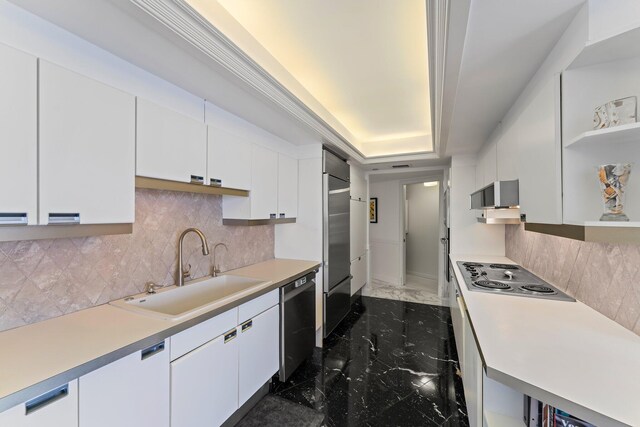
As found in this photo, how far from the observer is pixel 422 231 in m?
5.88

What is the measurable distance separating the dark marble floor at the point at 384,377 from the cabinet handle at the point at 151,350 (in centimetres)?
119

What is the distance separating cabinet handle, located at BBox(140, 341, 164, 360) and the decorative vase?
76.7 inches

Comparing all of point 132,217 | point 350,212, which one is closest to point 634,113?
point 132,217

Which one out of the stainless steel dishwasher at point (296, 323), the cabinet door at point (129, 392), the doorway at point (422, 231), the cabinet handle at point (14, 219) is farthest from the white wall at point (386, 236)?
the cabinet handle at point (14, 219)

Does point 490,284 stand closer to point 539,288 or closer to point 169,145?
point 539,288

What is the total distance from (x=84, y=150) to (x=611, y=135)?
2.15 meters

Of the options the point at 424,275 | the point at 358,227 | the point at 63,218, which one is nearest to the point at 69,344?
the point at 63,218

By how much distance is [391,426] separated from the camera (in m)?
1.72

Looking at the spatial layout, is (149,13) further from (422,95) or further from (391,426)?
(391,426)

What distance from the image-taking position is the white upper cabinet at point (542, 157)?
3.81 ft

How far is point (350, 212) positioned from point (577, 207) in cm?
257

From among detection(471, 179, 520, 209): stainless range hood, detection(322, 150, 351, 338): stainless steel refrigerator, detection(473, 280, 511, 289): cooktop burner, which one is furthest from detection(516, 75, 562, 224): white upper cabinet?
detection(322, 150, 351, 338): stainless steel refrigerator

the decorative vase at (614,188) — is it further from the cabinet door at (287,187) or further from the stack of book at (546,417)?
the cabinet door at (287,187)

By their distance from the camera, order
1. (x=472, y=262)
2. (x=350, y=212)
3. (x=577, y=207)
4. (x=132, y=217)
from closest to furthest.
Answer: (x=577, y=207), (x=132, y=217), (x=472, y=262), (x=350, y=212)
